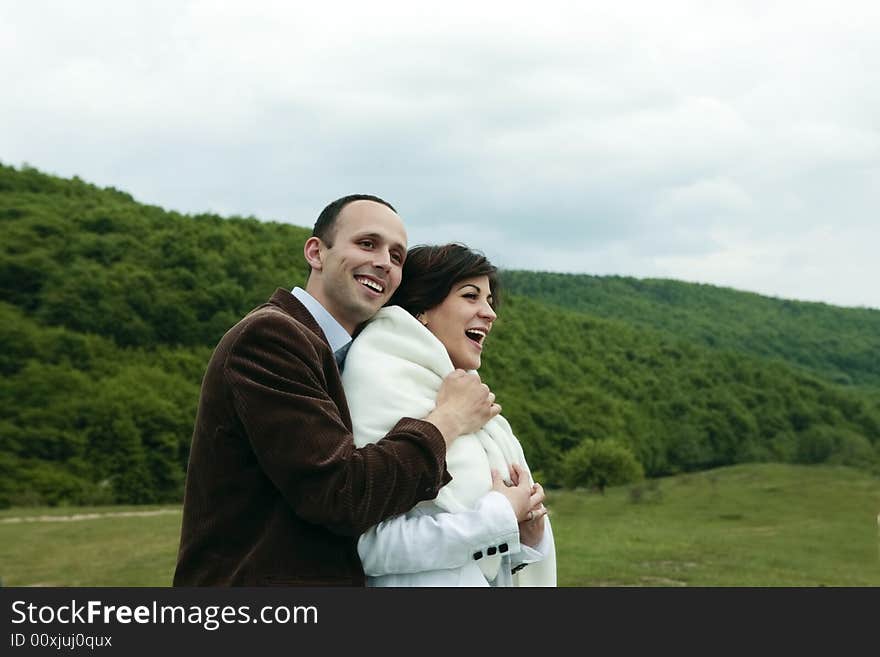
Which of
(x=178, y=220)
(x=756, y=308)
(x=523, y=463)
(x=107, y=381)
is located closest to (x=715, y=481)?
(x=107, y=381)

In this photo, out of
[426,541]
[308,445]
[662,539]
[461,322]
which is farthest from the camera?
[662,539]

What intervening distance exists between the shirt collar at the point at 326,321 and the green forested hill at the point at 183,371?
26312 mm

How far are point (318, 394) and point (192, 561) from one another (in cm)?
52

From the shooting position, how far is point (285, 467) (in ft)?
6.43

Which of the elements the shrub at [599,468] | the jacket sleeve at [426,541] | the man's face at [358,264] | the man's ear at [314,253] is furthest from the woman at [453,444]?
the shrub at [599,468]

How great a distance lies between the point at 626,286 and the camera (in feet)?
309

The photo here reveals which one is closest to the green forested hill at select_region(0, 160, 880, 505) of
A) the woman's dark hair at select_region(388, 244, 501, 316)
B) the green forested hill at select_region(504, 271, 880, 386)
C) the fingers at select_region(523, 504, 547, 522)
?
the green forested hill at select_region(504, 271, 880, 386)

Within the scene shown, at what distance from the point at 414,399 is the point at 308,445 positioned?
424 millimetres

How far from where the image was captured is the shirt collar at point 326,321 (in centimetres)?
234

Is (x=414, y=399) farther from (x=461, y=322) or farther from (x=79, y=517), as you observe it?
(x=79, y=517)

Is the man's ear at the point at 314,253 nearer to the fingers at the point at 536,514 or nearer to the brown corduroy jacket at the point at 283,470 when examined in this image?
the brown corduroy jacket at the point at 283,470

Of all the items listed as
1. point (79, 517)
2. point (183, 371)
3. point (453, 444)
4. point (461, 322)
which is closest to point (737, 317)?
point (183, 371)

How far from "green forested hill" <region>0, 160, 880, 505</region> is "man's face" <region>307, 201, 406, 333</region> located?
26.3 m

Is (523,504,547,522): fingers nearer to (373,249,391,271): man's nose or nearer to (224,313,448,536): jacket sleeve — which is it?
(224,313,448,536): jacket sleeve
